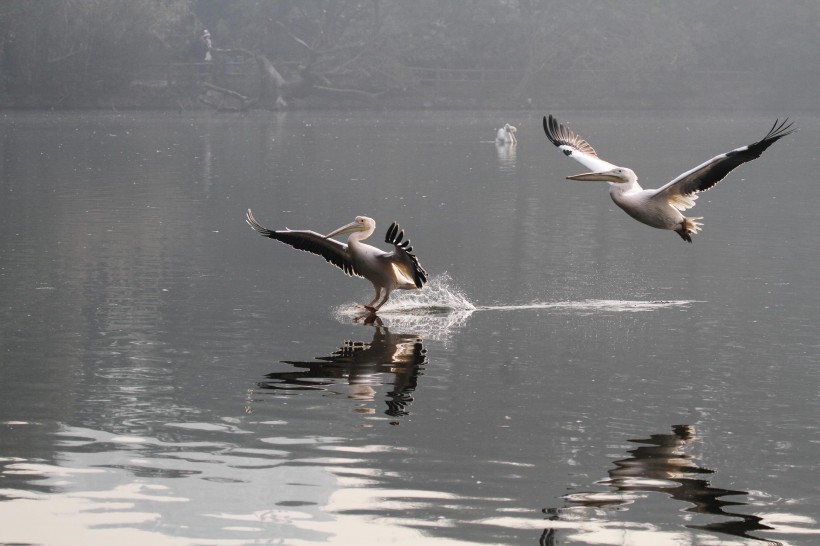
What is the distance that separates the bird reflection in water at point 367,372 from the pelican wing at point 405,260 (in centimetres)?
65

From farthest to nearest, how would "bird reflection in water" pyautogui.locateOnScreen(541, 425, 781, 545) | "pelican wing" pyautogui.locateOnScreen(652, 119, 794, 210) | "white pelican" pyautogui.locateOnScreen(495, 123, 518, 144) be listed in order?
"white pelican" pyautogui.locateOnScreen(495, 123, 518, 144)
"pelican wing" pyautogui.locateOnScreen(652, 119, 794, 210)
"bird reflection in water" pyautogui.locateOnScreen(541, 425, 781, 545)

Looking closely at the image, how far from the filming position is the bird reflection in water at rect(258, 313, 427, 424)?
33.1ft

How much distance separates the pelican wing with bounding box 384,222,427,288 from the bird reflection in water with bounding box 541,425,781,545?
3953mm

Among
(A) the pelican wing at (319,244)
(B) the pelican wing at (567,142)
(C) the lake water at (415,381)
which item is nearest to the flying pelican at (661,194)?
(B) the pelican wing at (567,142)

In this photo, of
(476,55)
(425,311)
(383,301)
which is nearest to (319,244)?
(383,301)

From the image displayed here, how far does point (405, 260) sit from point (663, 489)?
519 cm

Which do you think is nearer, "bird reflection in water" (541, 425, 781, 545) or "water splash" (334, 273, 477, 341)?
"bird reflection in water" (541, 425, 781, 545)

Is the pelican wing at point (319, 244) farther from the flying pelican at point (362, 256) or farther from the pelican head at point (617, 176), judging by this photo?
the pelican head at point (617, 176)

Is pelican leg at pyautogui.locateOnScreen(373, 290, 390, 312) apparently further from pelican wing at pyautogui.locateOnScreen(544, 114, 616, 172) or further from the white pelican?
the white pelican

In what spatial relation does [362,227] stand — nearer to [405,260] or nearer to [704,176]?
[405,260]

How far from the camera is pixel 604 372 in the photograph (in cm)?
1077

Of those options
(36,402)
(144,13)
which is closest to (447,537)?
(36,402)

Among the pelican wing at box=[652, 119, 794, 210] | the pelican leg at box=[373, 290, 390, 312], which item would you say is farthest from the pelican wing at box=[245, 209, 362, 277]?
the pelican wing at box=[652, 119, 794, 210]

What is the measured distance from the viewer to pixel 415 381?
10508 mm
